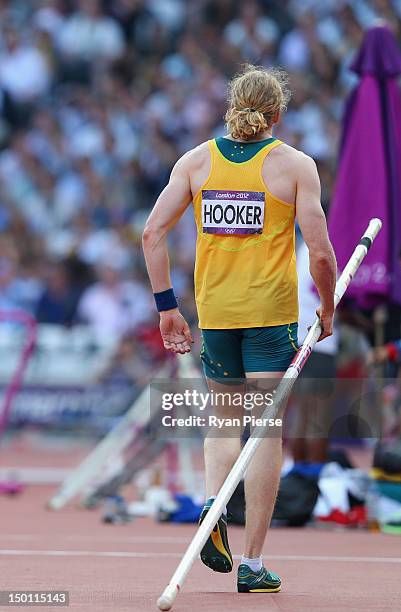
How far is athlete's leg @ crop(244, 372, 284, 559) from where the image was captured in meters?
5.97

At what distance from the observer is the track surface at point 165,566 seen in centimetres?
567

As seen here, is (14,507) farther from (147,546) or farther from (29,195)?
(29,195)

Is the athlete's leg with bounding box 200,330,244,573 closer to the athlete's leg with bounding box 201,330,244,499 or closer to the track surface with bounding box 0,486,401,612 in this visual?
the athlete's leg with bounding box 201,330,244,499

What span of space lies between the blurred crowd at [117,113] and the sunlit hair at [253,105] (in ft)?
30.6

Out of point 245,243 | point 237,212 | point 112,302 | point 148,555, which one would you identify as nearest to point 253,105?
point 237,212

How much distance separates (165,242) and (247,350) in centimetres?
60

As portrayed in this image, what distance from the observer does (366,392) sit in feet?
37.8

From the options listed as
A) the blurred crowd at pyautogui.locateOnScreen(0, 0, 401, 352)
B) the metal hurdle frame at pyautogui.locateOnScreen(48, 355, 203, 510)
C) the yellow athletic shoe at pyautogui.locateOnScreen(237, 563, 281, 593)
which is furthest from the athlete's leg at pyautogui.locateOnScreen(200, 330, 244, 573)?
the blurred crowd at pyautogui.locateOnScreen(0, 0, 401, 352)

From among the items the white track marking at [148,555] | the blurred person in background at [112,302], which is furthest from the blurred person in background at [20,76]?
the white track marking at [148,555]

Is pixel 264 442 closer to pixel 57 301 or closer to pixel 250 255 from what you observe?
pixel 250 255

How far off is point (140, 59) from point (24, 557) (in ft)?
43.9

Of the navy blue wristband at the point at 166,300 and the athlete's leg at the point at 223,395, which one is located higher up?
the navy blue wristband at the point at 166,300

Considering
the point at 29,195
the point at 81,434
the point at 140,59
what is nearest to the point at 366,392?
the point at 81,434

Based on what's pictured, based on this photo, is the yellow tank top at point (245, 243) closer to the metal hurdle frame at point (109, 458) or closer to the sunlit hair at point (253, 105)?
the sunlit hair at point (253, 105)
